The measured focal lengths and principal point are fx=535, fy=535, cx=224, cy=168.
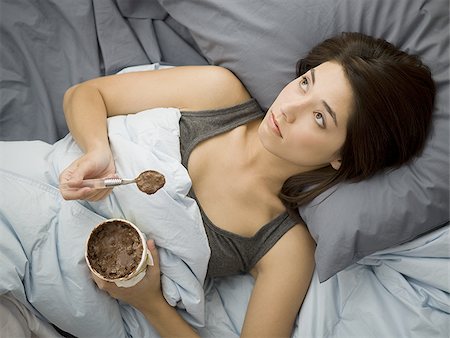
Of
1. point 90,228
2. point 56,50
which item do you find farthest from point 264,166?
point 56,50

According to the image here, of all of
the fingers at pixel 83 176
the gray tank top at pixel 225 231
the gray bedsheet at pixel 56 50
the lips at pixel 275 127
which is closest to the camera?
the fingers at pixel 83 176

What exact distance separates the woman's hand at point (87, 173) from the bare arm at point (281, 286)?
429 millimetres

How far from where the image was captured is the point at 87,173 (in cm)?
109

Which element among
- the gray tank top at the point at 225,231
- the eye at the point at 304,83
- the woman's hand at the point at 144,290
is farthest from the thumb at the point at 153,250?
the eye at the point at 304,83

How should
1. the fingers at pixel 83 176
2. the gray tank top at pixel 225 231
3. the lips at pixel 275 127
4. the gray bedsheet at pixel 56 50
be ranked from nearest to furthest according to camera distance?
1. the fingers at pixel 83 176
2. the lips at pixel 275 127
3. the gray tank top at pixel 225 231
4. the gray bedsheet at pixel 56 50

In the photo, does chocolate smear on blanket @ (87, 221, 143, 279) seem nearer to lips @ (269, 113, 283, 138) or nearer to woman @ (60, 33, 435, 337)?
woman @ (60, 33, 435, 337)

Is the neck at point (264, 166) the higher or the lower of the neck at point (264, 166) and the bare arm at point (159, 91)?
the lower

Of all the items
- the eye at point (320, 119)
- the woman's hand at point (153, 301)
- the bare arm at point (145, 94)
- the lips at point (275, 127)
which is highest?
the eye at point (320, 119)

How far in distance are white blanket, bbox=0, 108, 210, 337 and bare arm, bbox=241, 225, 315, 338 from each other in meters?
0.14

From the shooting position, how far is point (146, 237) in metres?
1.21

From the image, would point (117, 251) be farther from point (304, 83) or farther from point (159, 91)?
point (304, 83)

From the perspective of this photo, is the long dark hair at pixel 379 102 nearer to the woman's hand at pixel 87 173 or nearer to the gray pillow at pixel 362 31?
the gray pillow at pixel 362 31

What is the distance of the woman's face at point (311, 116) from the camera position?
1.14 meters

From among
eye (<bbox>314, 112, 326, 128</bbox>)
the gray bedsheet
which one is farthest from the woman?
the gray bedsheet
